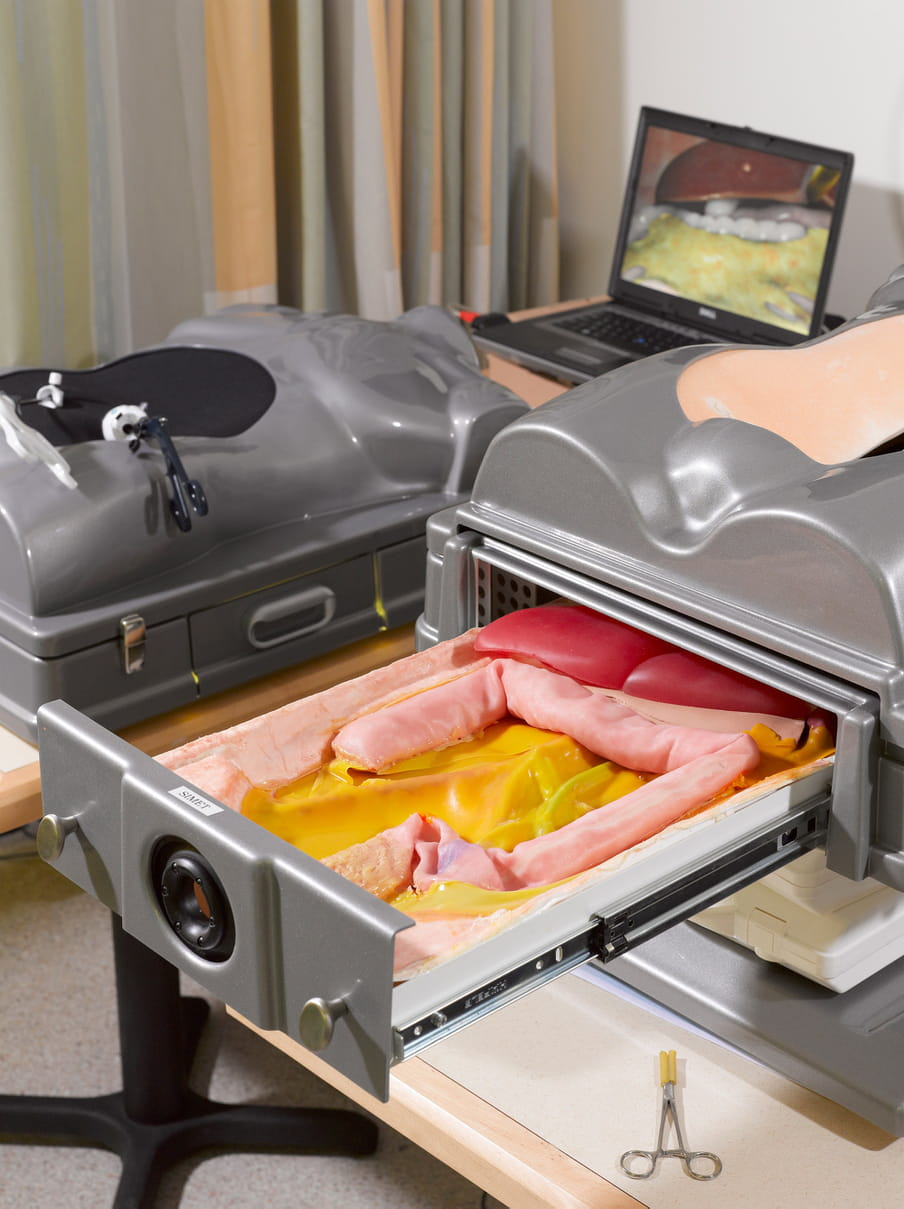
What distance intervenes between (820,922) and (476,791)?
229mm

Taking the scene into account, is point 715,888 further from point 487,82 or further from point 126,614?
point 487,82

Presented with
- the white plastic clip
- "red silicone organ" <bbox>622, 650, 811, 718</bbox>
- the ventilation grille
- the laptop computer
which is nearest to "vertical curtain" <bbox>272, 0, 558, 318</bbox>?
the laptop computer

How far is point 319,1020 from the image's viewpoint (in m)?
0.58

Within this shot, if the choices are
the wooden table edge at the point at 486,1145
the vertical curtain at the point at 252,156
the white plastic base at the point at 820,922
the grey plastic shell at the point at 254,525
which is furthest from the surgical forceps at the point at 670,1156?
the vertical curtain at the point at 252,156

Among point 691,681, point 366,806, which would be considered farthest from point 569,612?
point 366,806

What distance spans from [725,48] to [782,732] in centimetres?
143

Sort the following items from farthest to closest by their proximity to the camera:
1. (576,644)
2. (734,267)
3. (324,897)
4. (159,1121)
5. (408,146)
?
1. (408,146)
2. (734,267)
3. (159,1121)
4. (576,644)
5. (324,897)

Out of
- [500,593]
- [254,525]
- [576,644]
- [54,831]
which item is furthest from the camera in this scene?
[254,525]

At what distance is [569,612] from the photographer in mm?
953

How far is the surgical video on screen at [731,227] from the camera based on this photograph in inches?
66.4

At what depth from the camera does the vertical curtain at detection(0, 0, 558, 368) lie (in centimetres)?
165

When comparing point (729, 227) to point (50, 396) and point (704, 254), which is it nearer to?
point (704, 254)

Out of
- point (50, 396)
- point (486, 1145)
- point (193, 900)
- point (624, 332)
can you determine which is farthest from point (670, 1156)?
point (624, 332)

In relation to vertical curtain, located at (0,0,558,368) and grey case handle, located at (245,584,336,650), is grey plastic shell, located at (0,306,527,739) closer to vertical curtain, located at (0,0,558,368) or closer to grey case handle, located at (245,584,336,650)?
grey case handle, located at (245,584,336,650)
